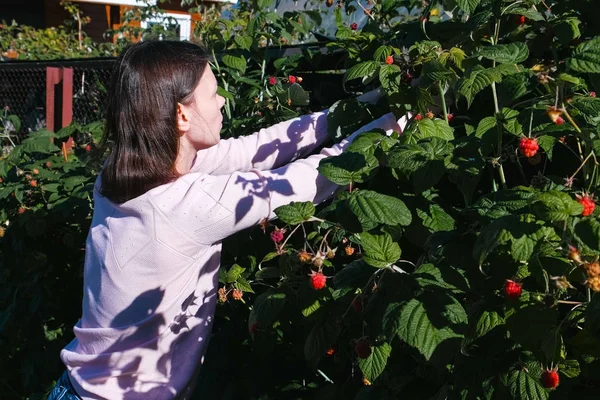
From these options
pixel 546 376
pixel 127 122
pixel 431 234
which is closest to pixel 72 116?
pixel 127 122

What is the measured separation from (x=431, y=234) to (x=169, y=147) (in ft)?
2.50

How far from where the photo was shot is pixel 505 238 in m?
1.17

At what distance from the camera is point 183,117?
1.96 metres

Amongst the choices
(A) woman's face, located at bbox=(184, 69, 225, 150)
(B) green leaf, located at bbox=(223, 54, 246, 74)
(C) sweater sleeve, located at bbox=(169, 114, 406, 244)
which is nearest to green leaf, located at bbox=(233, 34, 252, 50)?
(B) green leaf, located at bbox=(223, 54, 246, 74)

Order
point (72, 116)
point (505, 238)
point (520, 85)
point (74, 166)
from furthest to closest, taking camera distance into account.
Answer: point (72, 116) → point (74, 166) → point (520, 85) → point (505, 238)

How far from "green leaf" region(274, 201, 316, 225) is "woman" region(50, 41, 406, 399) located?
25cm

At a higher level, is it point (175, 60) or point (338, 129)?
point (175, 60)

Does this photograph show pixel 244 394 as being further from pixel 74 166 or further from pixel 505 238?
pixel 74 166

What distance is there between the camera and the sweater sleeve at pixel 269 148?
219cm

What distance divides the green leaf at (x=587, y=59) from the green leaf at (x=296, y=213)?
560 millimetres

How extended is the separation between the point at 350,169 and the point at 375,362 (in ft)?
1.26

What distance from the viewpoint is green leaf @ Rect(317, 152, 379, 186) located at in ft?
5.08

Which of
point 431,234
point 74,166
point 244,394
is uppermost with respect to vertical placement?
point 431,234

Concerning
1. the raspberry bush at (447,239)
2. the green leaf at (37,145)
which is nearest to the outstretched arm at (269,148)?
the raspberry bush at (447,239)
